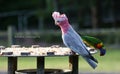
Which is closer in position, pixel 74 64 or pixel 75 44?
pixel 75 44

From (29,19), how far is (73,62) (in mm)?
30693

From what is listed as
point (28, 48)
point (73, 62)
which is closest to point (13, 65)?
point (28, 48)

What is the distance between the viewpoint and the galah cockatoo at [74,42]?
6.86 m

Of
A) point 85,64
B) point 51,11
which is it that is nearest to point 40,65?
point 85,64

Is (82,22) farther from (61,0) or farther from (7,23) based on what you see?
(7,23)

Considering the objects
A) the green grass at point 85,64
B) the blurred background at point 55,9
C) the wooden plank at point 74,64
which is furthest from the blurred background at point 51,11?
the wooden plank at point 74,64

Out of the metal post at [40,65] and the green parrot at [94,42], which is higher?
the green parrot at [94,42]

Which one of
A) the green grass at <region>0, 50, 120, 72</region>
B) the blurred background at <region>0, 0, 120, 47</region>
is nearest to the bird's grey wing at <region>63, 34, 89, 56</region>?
the green grass at <region>0, 50, 120, 72</region>

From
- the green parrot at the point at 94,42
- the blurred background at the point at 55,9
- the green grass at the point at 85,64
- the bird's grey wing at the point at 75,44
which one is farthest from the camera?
the blurred background at the point at 55,9

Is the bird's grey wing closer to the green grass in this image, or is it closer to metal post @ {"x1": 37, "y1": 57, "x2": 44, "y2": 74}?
metal post @ {"x1": 37, "y1": 57, "x2": 44, "y2": 74}

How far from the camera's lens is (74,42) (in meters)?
6.90

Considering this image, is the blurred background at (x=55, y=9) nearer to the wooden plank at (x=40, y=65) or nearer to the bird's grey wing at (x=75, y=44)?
the wooden plank at (x=40, y=65)

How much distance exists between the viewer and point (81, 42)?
22.8 ft

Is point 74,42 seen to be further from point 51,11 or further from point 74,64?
point 51,11
